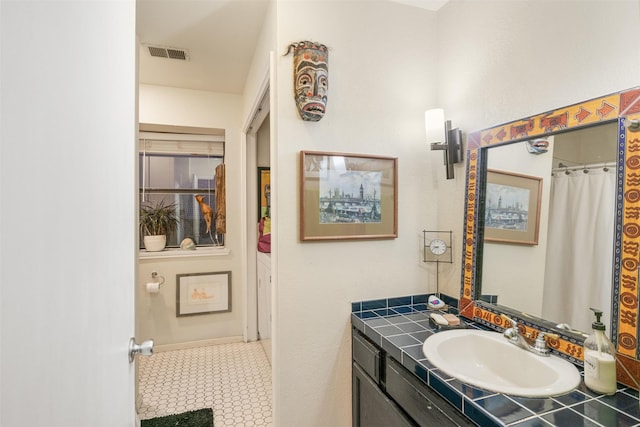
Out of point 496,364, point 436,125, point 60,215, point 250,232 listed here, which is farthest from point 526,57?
point 250,232

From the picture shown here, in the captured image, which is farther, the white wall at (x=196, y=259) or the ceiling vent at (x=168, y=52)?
the white wall at (x=196, y=259)

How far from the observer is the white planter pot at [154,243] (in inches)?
122

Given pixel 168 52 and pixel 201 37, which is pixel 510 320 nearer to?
pixel 201 37

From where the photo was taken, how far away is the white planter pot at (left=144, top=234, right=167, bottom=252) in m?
3.11

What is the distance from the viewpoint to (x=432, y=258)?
6.05 feet

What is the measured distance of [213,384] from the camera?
8.13 feet

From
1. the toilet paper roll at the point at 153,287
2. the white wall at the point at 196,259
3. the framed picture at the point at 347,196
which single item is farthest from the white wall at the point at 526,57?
the toilet paper roll at the point at 153,287

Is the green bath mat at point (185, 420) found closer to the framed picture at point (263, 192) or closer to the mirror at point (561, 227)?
the framed picture at point (263, 192)

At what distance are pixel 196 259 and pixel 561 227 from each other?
297 cm

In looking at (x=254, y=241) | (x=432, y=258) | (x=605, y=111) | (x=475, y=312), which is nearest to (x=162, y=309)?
(x=254, y=241)

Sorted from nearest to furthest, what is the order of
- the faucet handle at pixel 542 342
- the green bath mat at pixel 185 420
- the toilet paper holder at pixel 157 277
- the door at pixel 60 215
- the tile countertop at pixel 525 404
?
the door at pixel 60 215 < the tile countertop at pixel 525 404 < the faucet handle at pixel 542 342 < the green bath mat at pixel 185 420 < the toilet paper holder at pixel 157 277

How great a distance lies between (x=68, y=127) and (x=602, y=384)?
149cm

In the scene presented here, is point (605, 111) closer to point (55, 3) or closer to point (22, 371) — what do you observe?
point (55, 3)

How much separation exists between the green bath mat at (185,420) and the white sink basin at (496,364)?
1.59m
